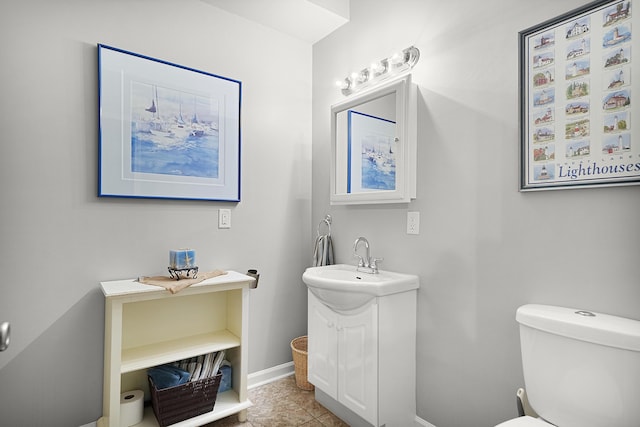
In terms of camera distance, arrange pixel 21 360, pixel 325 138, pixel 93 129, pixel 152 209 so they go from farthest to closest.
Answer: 1. pixel 325 138
2. pixel 152 209
3. pixel 93 129
4. pixel 21 360

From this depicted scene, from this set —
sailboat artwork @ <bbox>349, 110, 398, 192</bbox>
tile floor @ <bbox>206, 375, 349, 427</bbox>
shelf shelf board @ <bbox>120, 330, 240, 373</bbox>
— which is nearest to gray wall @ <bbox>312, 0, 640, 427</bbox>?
sailboat artwork @ <bbox>349, 110, 398, 192</bbox>

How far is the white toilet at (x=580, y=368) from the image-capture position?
38.9 inches

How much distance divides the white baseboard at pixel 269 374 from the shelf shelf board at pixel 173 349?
1.39 ft

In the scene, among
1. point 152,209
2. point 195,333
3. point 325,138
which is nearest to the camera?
point 152,209

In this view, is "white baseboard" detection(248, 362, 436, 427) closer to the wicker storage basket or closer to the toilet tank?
the wicker storage basket

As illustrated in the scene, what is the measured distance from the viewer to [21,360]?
1.55 metres

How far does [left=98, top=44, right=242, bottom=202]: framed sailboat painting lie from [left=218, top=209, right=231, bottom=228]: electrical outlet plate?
80 mm

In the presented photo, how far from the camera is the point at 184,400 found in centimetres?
169

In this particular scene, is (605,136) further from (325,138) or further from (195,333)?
(195,333)

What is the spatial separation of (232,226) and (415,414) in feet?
4.82

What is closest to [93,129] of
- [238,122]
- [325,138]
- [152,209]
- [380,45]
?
[152,209]

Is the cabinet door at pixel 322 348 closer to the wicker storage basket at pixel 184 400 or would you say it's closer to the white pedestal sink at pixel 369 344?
the white pedestal sink at pixel 369 344

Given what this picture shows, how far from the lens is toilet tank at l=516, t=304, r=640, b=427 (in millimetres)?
986

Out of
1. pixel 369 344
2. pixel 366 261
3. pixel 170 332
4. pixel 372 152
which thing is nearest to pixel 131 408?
pixel 170 332
